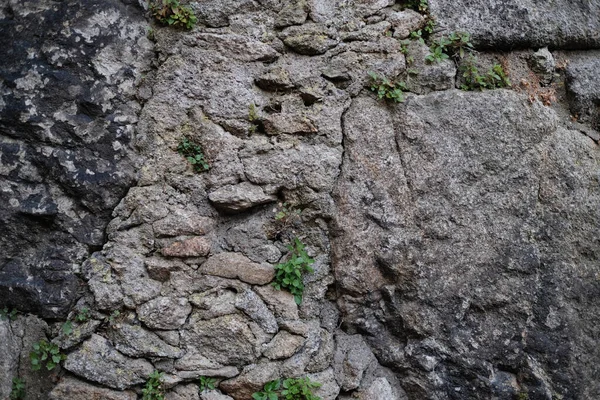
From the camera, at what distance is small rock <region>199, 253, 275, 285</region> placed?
2.18 metres

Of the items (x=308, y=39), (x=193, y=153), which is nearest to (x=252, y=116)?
(x=193, y=153)

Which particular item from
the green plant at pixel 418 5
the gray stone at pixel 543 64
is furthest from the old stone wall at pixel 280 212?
the gray stone at pixel 543 64

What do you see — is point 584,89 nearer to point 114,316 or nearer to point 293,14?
point 293,14

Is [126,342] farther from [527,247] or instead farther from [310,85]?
[527,247]

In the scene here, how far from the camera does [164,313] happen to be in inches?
83.1

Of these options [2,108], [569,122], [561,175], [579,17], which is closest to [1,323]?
[2,108]

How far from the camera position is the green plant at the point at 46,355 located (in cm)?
206

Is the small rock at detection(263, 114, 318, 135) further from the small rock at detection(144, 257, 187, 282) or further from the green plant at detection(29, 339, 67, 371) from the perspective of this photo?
the green plant at detection(29, 339, 67, 371)

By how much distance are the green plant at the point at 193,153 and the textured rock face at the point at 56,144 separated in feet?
0.78

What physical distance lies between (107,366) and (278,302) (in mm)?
748

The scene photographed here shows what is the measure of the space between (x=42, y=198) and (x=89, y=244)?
11.0 inches

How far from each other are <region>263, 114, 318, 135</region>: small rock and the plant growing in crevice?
501 millimetres

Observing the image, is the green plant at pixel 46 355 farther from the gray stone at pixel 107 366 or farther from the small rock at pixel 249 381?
the small rock at pixel 249 381

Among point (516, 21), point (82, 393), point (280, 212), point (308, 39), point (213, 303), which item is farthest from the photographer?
point (516, 21)
